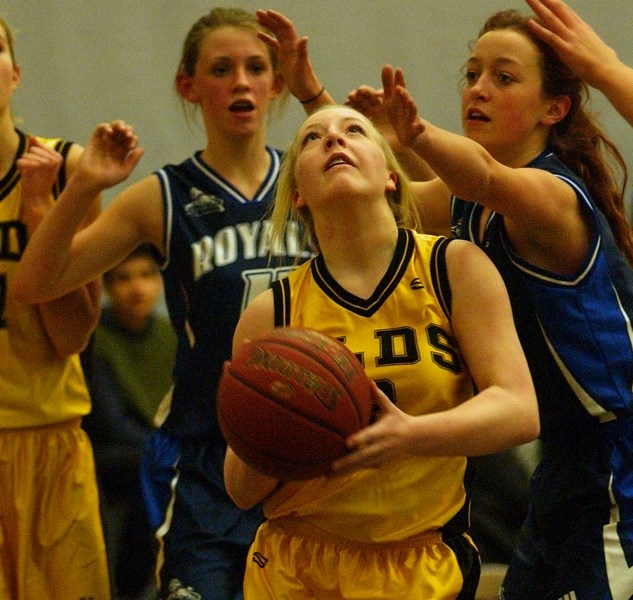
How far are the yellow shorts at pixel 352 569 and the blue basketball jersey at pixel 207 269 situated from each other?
1.08 m

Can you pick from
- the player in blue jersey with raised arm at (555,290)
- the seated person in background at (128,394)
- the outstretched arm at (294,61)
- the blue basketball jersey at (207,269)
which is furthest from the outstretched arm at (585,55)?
the seated person in background at (128,394)

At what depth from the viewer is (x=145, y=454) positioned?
4.23 m

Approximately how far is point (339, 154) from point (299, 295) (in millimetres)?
356

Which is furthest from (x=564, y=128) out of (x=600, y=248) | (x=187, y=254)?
(x=187, y=254)

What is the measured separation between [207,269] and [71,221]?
45 centimetres

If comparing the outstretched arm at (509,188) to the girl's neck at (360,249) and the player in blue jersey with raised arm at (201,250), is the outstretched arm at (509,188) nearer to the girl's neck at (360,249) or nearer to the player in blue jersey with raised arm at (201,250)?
the girl's neck at (360,249)

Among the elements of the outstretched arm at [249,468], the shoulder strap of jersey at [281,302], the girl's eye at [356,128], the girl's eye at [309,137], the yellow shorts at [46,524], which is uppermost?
the girl's eye at [356,128]

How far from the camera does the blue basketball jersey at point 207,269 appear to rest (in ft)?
13.5

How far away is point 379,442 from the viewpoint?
2590mm

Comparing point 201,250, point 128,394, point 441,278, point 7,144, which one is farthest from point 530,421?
point 128,394

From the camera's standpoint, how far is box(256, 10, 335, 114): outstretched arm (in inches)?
157

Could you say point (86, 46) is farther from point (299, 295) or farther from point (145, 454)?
point (299, 295)

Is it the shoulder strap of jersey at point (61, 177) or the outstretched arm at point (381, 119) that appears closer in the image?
the outstretched arm at point (381, 119)

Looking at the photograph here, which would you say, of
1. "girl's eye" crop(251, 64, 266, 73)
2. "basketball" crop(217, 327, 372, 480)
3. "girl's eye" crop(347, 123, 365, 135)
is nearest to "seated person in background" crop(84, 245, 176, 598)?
"girl's eye" crop(251, 64, 266, 73)
